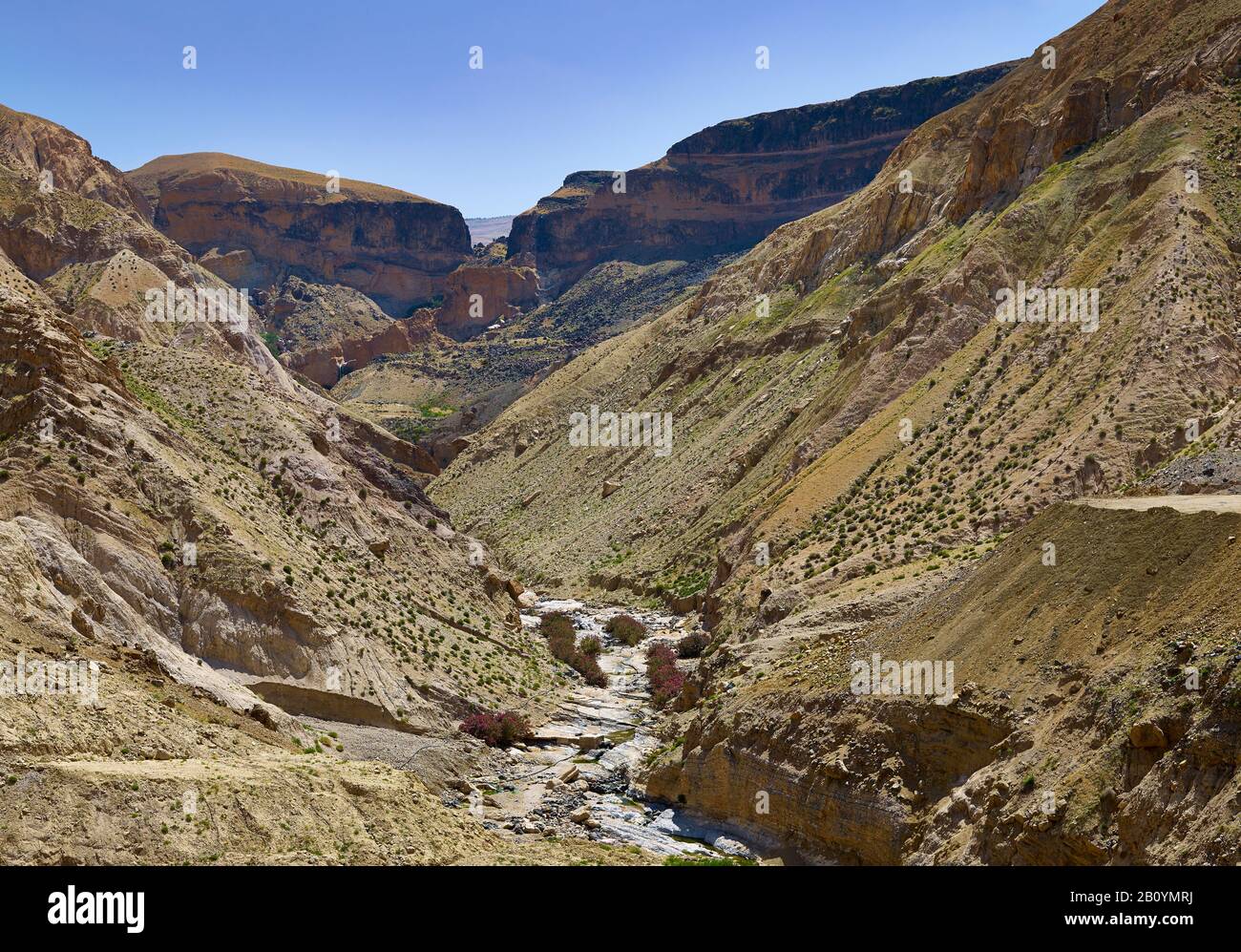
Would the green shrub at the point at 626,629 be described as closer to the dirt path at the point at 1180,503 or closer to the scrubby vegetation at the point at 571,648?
the scrubby vegetation at the point at 571,648

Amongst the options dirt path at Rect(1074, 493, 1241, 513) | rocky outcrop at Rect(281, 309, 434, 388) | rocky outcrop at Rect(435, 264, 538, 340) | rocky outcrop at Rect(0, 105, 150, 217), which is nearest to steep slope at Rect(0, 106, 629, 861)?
dirt path at Rect(1074, 493, 1241, 513)

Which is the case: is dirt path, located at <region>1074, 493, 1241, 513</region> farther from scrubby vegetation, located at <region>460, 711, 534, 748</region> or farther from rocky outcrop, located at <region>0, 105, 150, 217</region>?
rocky outcrop, located at <region>0, 105, 150, 217</region>

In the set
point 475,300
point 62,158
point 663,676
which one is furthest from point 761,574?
point 475,300

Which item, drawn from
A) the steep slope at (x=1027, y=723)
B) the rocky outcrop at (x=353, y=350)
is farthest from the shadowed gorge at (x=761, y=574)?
the rocky outcrop at (x=353, y=350)

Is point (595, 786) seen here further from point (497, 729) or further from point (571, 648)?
point (571, 648)
